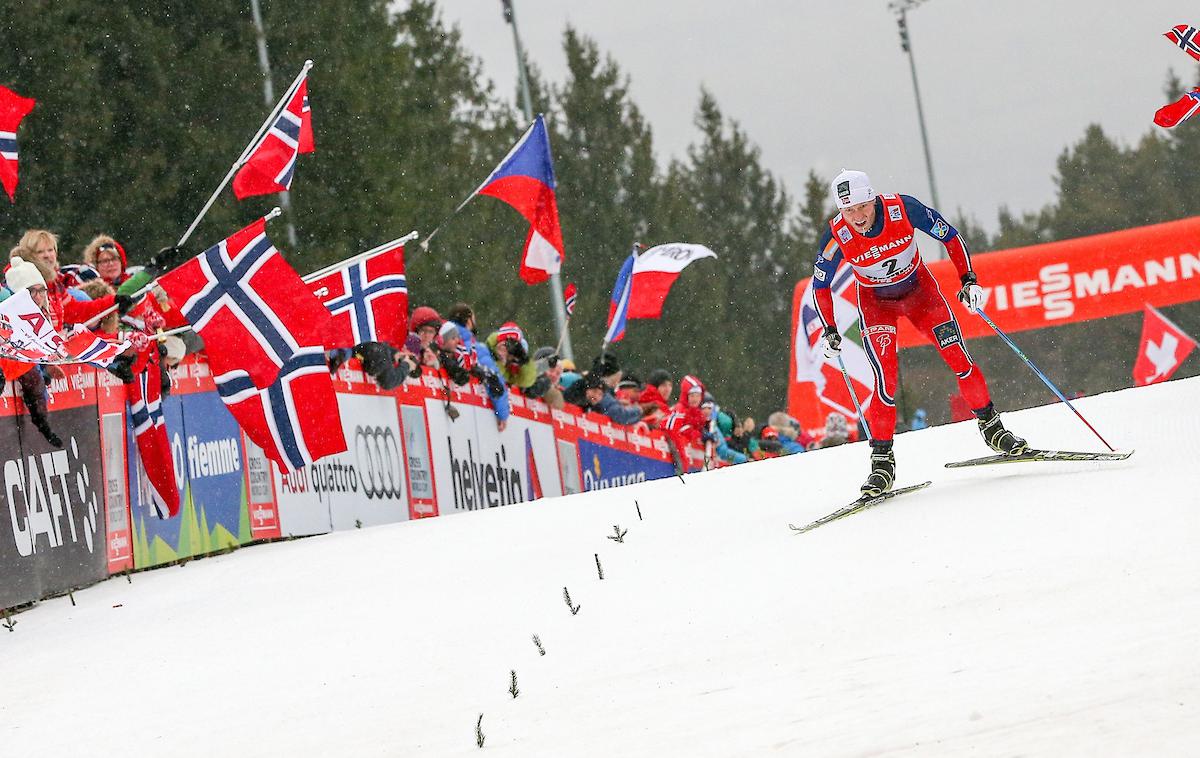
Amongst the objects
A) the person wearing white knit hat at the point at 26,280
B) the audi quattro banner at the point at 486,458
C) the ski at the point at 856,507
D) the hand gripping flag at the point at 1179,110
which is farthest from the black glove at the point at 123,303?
the hand gripping flag at the point at 1179,110

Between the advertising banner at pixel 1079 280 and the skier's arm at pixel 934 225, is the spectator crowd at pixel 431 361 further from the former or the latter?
the skier's arm at pixel 934 225

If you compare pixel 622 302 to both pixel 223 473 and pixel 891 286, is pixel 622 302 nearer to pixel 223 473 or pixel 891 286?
pixel 223 473

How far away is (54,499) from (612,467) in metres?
9.16

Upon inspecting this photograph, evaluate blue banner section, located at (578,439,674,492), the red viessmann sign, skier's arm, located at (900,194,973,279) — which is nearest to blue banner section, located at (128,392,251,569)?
skier's arm, located at (900,194,973,279)

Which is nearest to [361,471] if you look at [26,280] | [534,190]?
[534,190]

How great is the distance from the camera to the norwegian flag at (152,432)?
10852mm

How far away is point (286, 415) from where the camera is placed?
33.5 feet

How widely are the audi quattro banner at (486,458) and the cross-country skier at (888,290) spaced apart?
5.66 m

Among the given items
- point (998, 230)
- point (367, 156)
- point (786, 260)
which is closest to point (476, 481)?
point (367, 156)

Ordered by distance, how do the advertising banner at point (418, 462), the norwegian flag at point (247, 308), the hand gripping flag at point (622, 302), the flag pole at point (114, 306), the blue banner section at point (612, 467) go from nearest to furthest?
1. the norwegian flag at point (247, 308)
2. the flag pole at point (114, 306)
3. the advertising banner at point (418, 462)
4. the blue banner section at point (612, 467)
5. the hand gripping flag at point (622, 302)

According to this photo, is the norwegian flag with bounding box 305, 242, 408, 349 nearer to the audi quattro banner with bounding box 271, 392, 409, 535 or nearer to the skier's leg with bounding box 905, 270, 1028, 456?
the audi quattro banner with bounding box 271, 392, 409, 535

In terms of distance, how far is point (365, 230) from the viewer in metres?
27.8

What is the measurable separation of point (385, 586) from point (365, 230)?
784 inches

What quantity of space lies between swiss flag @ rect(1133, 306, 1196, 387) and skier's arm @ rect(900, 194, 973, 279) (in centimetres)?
1598
